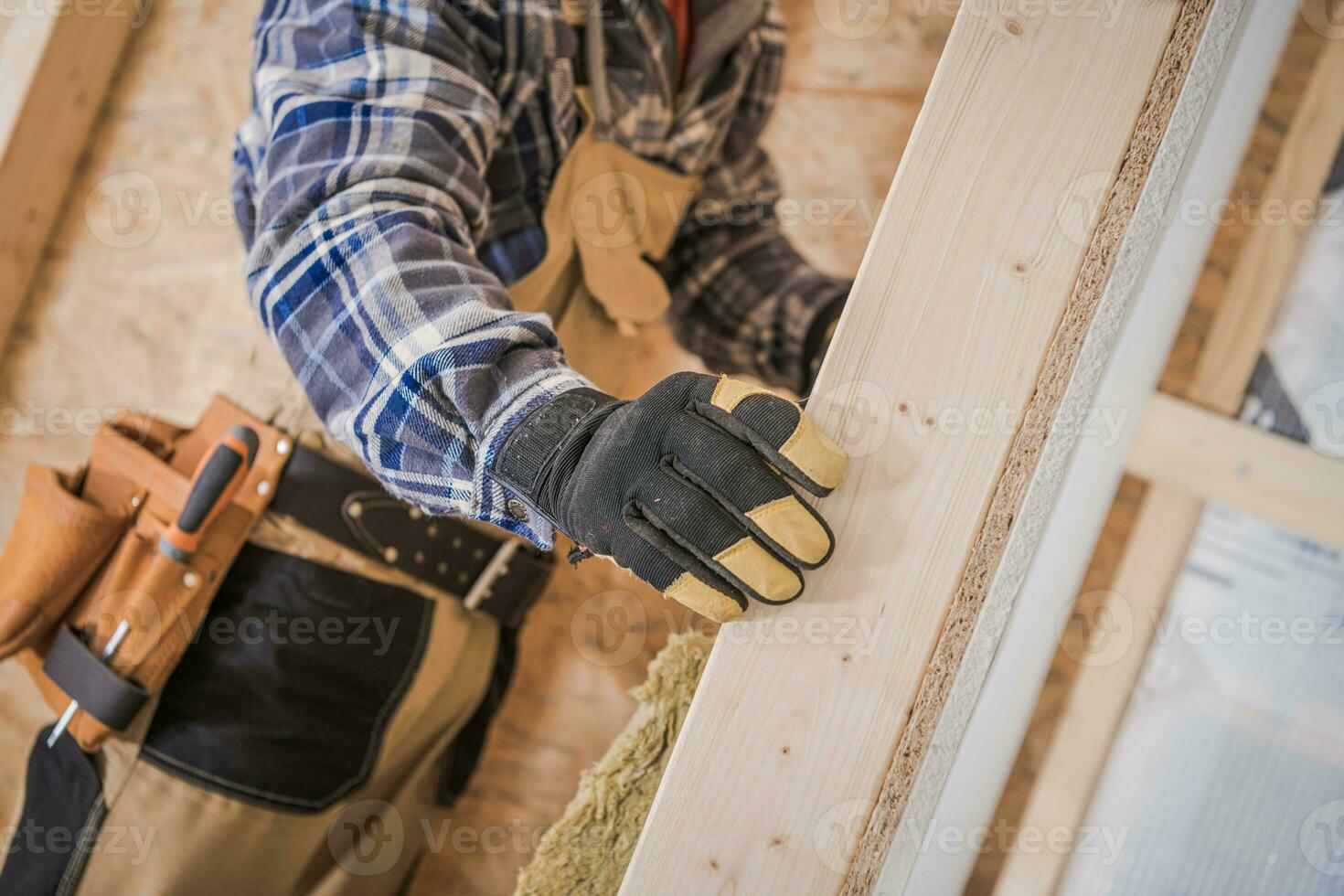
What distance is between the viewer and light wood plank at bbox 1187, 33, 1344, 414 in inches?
41.1

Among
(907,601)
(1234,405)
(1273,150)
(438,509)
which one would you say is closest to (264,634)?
(438,509)

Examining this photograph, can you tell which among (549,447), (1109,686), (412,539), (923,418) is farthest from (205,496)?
(1109,686)

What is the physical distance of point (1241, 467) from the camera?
3.05ft

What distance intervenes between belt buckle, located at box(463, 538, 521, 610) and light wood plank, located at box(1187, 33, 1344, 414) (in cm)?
96

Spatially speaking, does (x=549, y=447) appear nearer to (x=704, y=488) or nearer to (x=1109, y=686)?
(x=704, y=488)

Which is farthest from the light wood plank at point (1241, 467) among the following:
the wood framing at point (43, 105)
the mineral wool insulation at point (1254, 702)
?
the wood framing at point (43, 105)

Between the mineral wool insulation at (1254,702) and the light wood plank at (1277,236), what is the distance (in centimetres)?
2

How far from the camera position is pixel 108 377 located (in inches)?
53.1

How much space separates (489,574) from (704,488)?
2.11 feet

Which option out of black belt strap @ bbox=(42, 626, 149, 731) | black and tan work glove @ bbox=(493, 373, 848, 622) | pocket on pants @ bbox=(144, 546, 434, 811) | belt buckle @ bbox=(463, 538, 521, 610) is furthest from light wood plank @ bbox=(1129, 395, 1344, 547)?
black belt strap @ bbox=(42, 626, 149, 731)

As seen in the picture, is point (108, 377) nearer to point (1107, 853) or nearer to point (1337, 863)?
point (1107, 853)

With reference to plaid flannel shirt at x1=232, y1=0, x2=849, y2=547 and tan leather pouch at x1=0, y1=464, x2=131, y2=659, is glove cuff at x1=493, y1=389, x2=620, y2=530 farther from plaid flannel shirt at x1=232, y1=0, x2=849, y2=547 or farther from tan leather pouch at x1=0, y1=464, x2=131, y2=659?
tan leather pouch at x1=0, y1=464, x2=131, y2=659

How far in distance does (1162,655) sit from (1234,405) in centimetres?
35

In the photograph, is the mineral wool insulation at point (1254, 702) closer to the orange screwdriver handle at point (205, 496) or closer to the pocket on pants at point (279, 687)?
the pocket on pants at point (279, 687)
